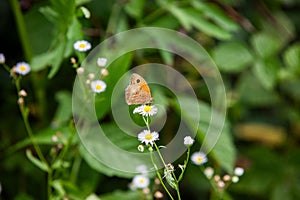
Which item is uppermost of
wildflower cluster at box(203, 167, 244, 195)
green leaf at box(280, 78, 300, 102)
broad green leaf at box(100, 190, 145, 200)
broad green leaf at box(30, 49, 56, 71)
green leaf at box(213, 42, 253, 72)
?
green leaf at box(280, 78, 300, 102)

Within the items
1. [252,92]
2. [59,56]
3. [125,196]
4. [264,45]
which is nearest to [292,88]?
[252,92]

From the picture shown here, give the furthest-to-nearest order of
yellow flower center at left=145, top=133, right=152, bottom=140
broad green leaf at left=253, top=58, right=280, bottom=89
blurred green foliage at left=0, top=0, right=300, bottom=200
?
1. broad green leaf at left=253, top=58, right=280, bottom=89
2. blurred green foliage at left=0, top=0, right=300, bottom=200
3. yellow flower center at left=145, top=133, right=152, bottom=140

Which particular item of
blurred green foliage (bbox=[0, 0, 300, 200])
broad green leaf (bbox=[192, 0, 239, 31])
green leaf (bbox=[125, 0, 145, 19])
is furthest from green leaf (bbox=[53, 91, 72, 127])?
broad green leaf (bbox=[192, 0, 239, 31])

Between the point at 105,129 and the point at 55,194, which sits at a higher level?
the point at 105,129

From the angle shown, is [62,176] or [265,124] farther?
[265,124]

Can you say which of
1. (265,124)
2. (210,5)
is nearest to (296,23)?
(265,124)

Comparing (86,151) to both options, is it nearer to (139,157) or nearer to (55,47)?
(139,157)

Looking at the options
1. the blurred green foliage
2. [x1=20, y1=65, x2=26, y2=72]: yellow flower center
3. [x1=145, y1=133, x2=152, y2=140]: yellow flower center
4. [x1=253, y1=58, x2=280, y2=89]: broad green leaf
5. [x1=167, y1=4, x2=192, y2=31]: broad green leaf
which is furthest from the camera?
[x1=253, y1=58, x2=280, y2=89]: broad green leaf

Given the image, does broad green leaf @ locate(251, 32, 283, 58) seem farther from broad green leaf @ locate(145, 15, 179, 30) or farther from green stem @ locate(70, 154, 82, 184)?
green stem @ locate(70, 154, 82, 184)
